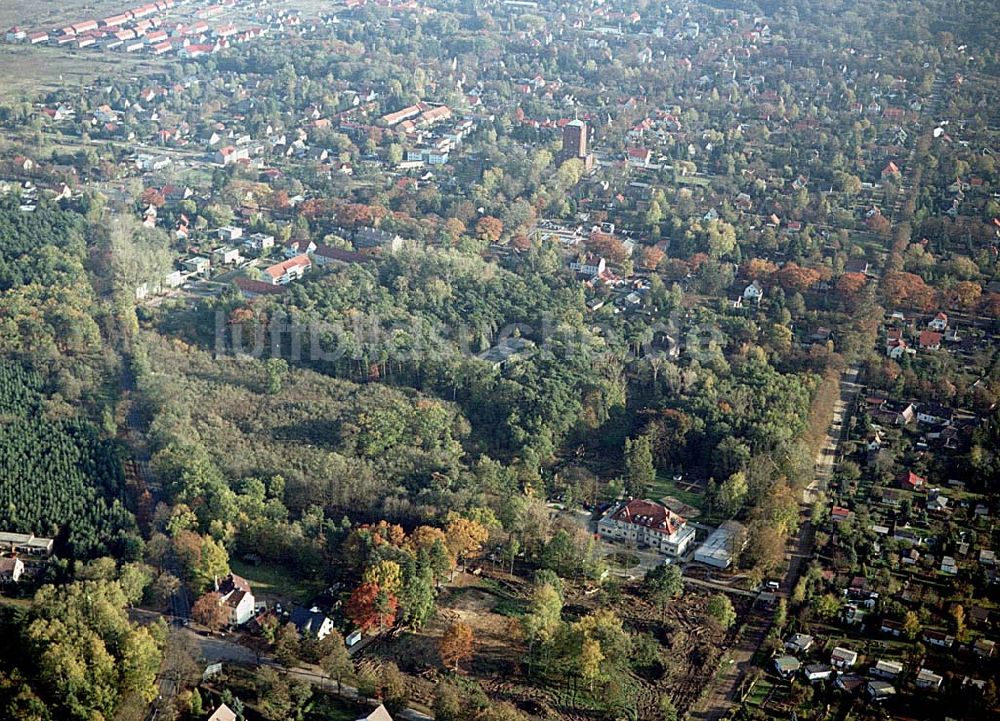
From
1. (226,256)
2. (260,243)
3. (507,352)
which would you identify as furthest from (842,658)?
(260,243)

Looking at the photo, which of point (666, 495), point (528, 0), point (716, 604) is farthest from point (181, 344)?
point (528, 0)

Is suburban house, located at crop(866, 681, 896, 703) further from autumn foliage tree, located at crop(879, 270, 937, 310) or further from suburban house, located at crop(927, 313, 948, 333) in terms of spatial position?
autumn foliage tree, located at crop(879, 270, 937, 310)

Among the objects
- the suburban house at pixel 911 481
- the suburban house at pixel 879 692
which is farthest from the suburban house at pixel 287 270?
Answer: the suburban house at pixel 879 692

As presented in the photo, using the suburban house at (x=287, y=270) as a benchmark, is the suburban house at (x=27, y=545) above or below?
below

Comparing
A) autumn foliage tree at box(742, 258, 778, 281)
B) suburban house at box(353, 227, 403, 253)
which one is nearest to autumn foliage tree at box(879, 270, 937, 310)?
autumn foliage tree at box(742, 258, 778, 281)

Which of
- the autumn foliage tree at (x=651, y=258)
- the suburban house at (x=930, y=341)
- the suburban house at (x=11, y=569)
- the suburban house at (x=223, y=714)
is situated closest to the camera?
the suburban house at (x=223, y=714)

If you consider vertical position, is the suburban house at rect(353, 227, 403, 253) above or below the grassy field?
below

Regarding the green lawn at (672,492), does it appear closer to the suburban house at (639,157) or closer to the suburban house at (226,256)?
the suburban house at (226,256)
